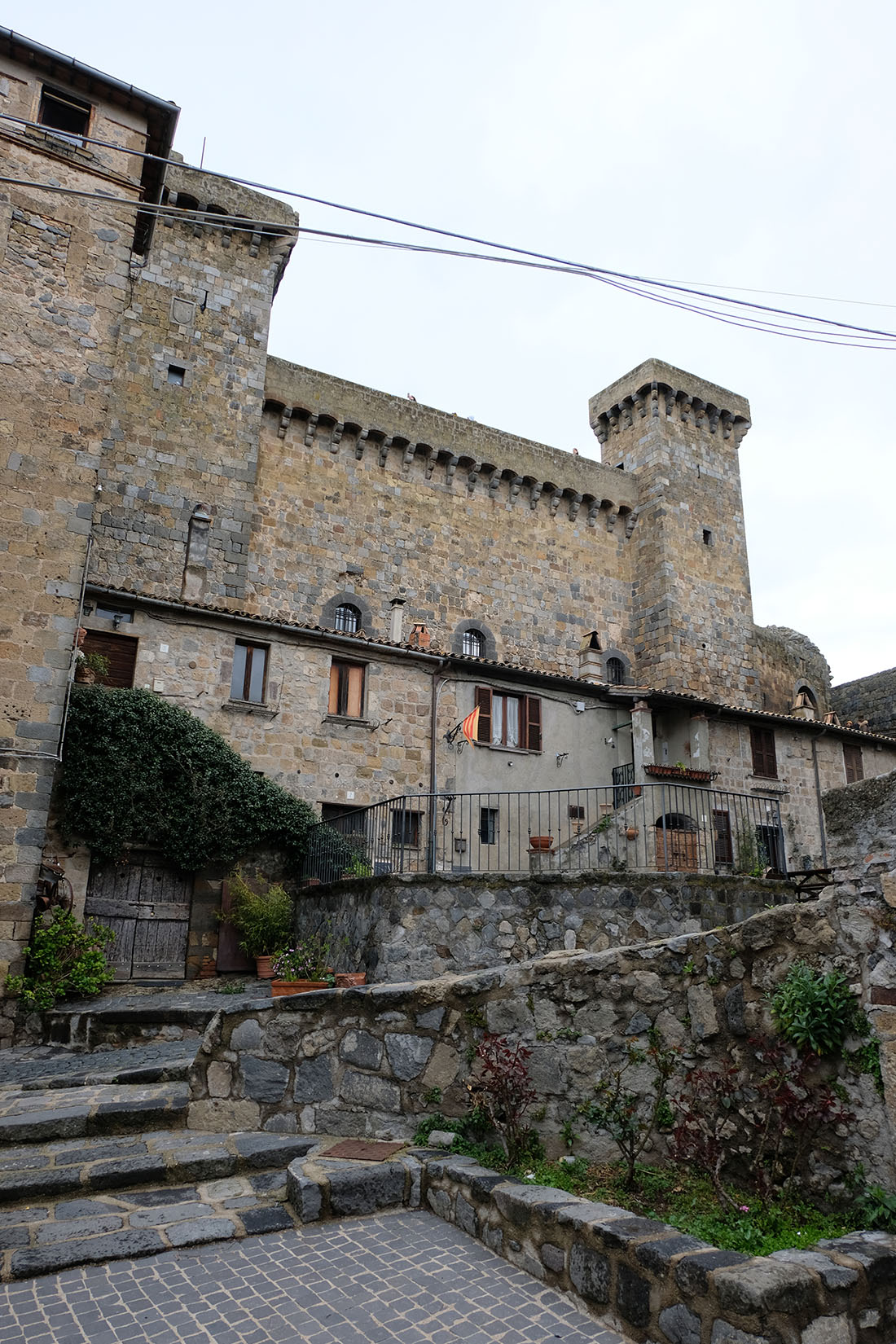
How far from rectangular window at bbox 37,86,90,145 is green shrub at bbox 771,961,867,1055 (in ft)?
48.8

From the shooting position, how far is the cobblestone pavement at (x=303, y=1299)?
3807mm

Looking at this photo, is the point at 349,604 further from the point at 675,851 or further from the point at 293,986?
the point at 293,986

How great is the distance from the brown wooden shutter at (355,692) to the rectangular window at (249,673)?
162cm

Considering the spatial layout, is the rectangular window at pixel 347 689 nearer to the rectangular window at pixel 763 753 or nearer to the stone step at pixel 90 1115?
the stone step at pixel 90 1115

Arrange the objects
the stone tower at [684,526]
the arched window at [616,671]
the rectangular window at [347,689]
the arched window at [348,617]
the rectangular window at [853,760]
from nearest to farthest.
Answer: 1. the rectangular window at [347,689]
2. the rectangular window at [853,760]
3. the arched window at [348,617]
4. the arched window at [616,671]
5. the stone tower at [684,526]

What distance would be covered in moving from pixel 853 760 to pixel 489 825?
11.1 meters

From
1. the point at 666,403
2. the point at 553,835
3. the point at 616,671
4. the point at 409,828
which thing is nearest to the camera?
the point at 409,828

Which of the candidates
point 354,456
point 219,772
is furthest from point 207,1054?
point 354,456

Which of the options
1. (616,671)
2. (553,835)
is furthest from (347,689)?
(616,671)

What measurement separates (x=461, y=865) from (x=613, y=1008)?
9.84m

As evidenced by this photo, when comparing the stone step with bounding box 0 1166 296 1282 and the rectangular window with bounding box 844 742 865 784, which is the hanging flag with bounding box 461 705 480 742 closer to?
the rectangular window with bounding box 844 742 865 784

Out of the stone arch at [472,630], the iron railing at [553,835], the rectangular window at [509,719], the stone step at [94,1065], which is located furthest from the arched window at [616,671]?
the stone step at [94,1065]

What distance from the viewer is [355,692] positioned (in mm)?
16359

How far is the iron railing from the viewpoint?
13.3 metres
